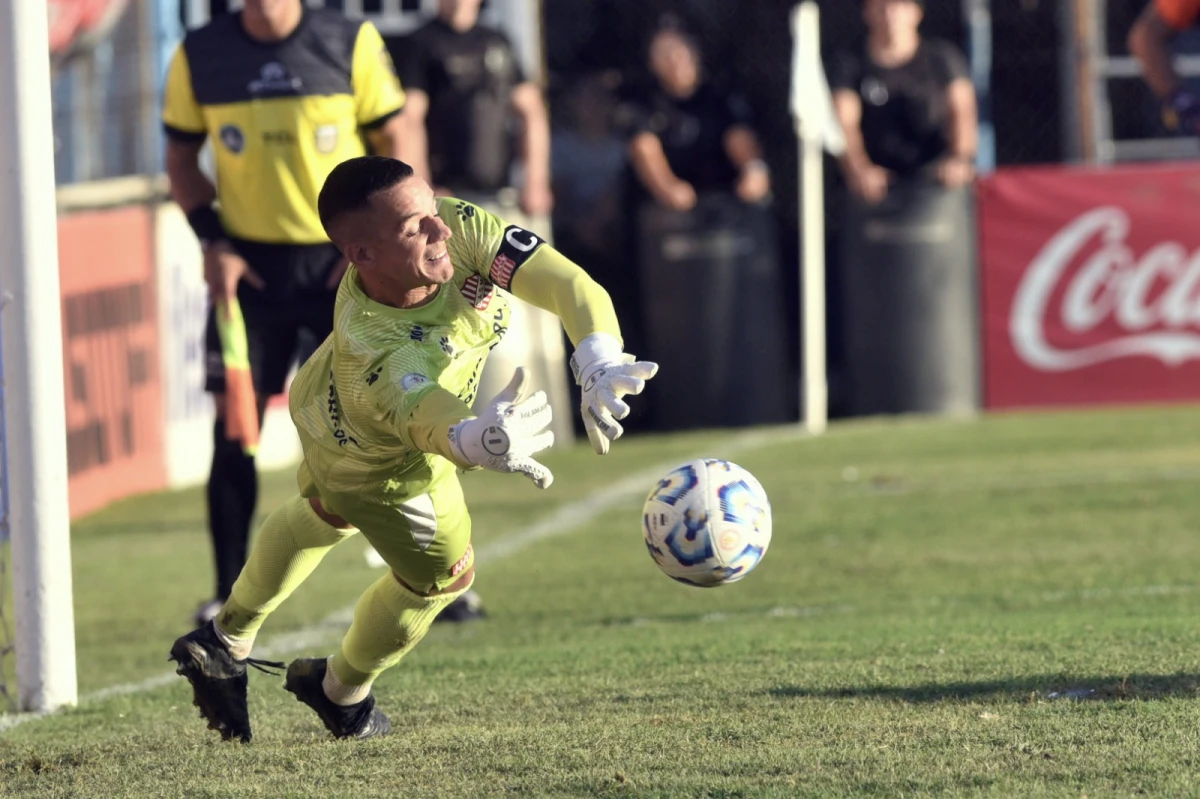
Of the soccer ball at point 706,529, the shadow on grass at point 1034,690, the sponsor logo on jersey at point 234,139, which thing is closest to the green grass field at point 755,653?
the shadow on grass at point 1034,690

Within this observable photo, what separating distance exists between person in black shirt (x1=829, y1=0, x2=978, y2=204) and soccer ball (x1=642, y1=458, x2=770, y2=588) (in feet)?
29.2

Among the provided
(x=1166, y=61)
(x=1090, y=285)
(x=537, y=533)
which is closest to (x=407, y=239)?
(x=537, y=533)

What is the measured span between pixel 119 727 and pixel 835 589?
138 inches

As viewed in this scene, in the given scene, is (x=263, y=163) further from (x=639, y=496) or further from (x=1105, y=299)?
(x=1105, y=299)

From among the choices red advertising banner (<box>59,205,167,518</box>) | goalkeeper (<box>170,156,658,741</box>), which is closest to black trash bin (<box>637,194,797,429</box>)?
red advertising banner (<box>59,205,167,518</box>)

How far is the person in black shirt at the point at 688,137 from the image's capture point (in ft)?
46.1

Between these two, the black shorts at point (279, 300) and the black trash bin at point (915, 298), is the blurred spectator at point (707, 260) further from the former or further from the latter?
the black shorts at point (279, 300)

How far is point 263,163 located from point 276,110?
21 centimetres

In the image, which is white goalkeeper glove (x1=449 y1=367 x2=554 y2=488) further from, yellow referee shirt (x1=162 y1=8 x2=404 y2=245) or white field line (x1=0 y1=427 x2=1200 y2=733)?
yellow referee shirt (x1=162 y1=8 x2=404 y2=245)

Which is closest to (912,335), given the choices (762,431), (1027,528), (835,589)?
(762,431)

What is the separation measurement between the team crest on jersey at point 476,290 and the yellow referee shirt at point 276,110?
2801 mm

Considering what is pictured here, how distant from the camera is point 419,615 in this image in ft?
17.7

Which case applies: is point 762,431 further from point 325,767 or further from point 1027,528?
point 325,767

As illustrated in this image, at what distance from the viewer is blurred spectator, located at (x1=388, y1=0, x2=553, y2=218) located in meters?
13.2
